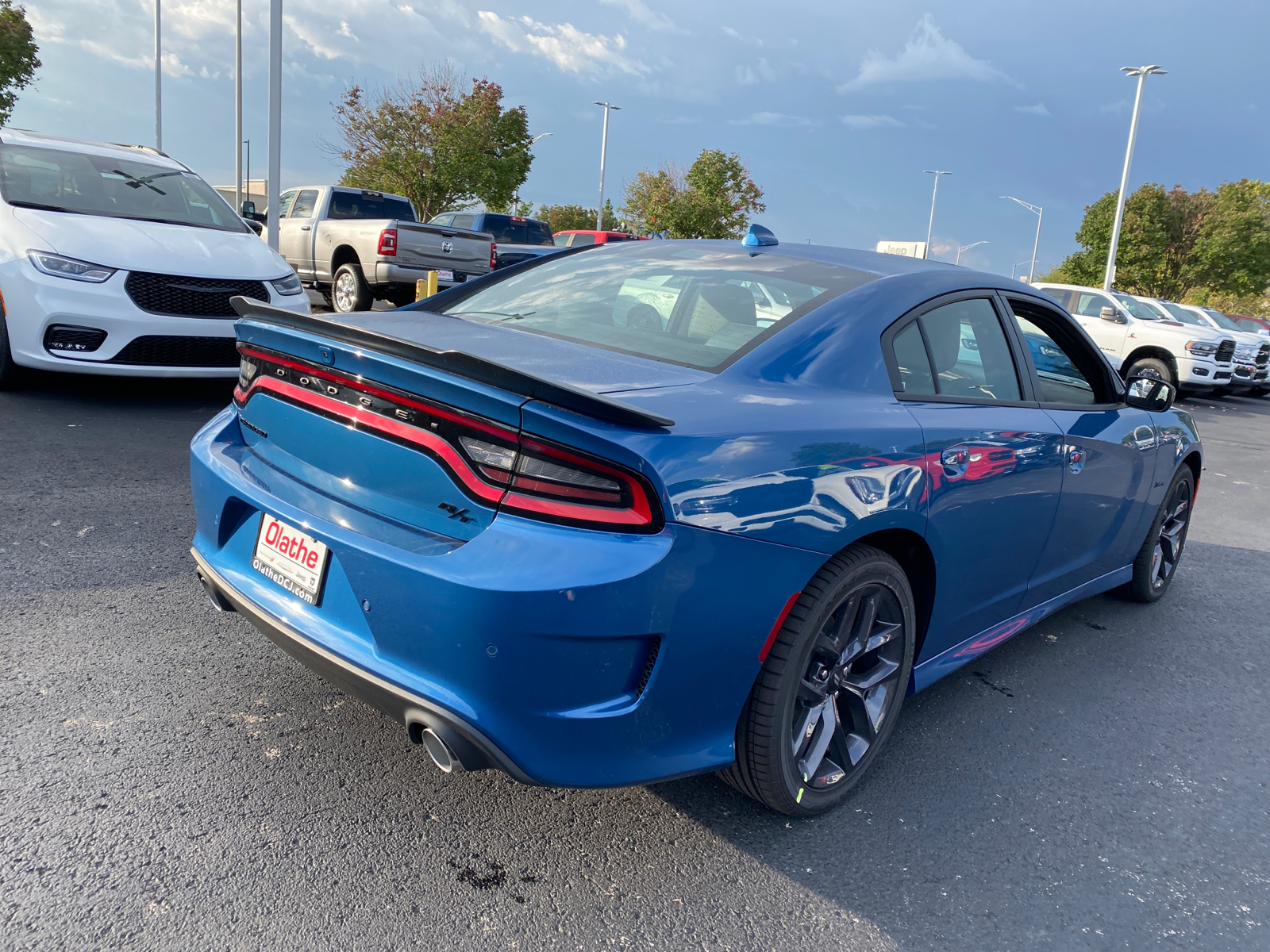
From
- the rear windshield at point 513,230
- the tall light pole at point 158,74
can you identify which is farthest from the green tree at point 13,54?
the rear windshield at point 513,230

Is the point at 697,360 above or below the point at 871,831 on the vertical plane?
above

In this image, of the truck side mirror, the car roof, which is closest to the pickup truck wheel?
the car roof

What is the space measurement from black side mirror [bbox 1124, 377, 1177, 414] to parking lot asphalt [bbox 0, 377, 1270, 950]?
1175 mm

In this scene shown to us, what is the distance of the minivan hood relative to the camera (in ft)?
20.3

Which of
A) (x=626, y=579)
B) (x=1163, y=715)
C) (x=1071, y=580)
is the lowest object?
(x=1163, y=715)

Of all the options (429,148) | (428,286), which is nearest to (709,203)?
(429,148)

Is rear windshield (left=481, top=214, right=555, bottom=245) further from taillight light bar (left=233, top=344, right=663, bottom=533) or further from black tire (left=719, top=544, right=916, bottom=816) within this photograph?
taillight light bar (left=233, top=344, right=663, bottom=533)

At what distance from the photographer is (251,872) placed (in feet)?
6.97

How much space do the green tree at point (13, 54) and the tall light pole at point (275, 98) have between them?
81.8 feet

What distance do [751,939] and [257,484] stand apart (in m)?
1.64

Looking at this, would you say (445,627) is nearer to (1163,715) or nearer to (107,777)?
(107,777)

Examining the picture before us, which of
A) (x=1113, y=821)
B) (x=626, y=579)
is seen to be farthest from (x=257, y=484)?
(x=1113, y=821)

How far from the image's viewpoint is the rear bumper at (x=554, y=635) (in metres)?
1.89

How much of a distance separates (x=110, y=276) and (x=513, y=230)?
1560 centimetres
